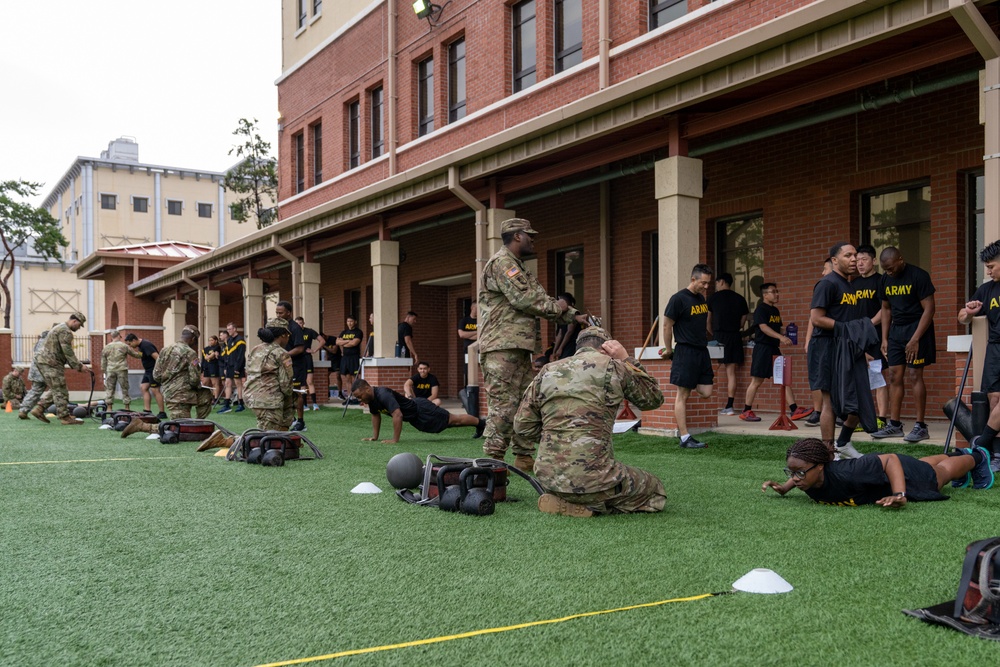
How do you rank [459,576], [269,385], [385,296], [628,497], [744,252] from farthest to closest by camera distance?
[385,296] < [744,252] < [269,385] < [628,497] < [459,576]

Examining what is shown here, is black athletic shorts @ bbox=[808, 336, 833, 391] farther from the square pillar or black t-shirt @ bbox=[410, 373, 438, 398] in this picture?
the square pillar

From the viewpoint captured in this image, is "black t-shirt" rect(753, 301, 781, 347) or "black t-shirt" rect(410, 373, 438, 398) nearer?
"black t-shirt" rect(753, 301, 781, 347)

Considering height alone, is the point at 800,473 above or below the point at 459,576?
above

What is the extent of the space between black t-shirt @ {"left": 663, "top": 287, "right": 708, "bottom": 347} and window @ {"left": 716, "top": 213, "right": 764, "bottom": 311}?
3.85 metres

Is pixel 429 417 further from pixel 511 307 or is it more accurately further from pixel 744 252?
pixel 744 252

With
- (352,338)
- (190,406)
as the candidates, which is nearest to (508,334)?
(190,406)

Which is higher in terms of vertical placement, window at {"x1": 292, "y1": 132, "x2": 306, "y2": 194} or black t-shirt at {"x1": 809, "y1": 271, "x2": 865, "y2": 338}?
window at {"x1": 292, "y1": 132, "x2": 306, "y2": 194}

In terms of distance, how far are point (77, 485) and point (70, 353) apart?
8.79 meters

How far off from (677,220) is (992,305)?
3672 millimetres

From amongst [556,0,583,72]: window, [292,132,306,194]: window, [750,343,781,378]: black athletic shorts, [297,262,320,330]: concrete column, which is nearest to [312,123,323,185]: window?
[292,132,306,194]: window

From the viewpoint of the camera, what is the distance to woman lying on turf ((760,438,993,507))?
5.43m

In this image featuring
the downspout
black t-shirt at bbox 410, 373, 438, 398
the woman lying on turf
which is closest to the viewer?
the woman lying on turf

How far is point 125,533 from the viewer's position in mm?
5156

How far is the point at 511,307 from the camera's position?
7.63m
